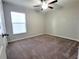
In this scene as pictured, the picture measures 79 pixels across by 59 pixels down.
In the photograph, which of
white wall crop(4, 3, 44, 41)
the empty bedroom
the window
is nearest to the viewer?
the empty bedroom

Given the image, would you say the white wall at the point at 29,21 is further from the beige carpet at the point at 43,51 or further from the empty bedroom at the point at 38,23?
the beige carpet at the point at 43,51

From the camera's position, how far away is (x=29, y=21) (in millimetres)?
4832

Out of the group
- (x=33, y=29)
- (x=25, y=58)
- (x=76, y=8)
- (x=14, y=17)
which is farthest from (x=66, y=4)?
(x=25, y=58)

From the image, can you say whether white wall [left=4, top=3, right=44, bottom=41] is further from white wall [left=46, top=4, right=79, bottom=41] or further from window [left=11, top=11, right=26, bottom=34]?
white wall [left=46, top=4, right=79, bottom=41]

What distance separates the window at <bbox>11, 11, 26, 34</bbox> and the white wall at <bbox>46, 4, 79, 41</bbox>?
2344 millimetres

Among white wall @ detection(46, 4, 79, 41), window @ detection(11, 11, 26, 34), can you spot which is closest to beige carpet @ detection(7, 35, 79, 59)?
white wall @ detection(46, 4, 79, 41)

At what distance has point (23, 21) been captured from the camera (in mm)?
4566

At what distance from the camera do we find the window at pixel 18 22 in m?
4.11

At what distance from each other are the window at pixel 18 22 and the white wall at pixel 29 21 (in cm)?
25

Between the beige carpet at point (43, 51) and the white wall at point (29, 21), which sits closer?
→ the beige carpet at point (43, 51)

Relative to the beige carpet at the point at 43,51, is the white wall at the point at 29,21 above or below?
above

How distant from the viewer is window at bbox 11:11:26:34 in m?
4.11

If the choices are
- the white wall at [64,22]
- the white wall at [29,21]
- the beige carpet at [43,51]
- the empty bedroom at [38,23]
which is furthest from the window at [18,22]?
the white wall at [64,22]

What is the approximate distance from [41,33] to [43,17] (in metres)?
1.57
